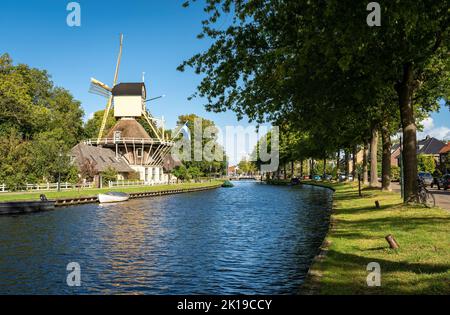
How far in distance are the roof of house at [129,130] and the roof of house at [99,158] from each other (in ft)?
14.7

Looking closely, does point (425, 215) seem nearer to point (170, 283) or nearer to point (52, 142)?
point (170, 283)

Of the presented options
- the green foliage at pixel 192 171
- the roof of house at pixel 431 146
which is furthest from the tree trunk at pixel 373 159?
the roof of house at pixel 431 146

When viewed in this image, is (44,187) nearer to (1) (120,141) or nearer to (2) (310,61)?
(1) (120,141)

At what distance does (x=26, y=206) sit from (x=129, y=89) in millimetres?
60207

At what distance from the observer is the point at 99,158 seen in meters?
80.8

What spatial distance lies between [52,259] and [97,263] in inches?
94.6

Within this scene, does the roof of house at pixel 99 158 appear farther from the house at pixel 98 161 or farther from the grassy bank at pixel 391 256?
the grassy bank at pixel 391 256

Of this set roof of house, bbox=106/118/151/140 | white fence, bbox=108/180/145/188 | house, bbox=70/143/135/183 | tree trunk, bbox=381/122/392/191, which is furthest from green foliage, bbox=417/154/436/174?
tree trunk, bbox=381/122/392/191

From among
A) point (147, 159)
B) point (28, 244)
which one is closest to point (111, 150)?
point (147, 159)

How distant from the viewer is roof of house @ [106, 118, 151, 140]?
9106 centimetres

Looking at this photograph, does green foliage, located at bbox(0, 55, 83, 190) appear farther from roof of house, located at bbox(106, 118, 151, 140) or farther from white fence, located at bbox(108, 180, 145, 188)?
roof of house, located at bbox(106, 118, 151, 140)

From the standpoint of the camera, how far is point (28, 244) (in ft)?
76.2

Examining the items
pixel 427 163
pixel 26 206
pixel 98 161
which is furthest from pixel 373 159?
pixel 427 163

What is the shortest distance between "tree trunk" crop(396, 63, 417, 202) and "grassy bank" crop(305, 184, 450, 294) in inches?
104
